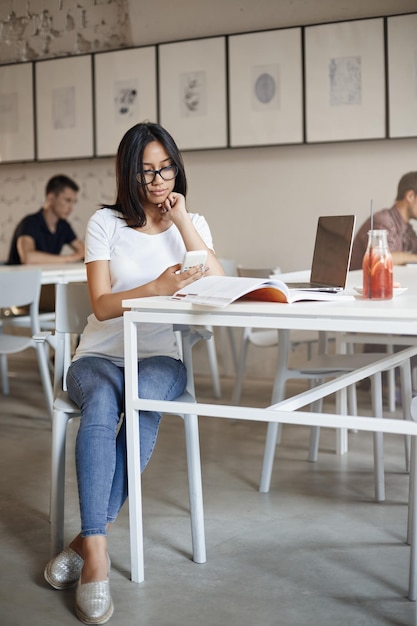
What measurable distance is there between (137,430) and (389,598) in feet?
2.29

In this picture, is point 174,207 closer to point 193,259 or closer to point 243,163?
point 193,259

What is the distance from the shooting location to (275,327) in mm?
1670

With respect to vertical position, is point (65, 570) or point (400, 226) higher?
point (400, 226)

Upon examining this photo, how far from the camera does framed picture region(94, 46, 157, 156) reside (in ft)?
16.3

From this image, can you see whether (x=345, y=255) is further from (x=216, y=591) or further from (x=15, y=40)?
(x=15, y=40)

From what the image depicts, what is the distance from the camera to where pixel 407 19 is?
4.26m

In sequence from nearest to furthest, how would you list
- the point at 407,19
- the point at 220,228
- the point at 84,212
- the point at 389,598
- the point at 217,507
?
the point at 389,598 < the point at 217,507 < the point at 407,19 < the point at 220,228 < the point at 84,212

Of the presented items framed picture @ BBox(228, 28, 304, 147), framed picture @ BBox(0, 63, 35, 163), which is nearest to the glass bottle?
framed picture @ BBox(228, 28, 304, 147)

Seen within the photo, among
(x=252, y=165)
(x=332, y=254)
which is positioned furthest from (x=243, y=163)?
(x=332, y=254)

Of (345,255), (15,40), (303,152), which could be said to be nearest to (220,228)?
(303,152)

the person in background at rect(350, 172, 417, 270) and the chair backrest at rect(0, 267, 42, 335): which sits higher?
the person in background at rect(350, 172, 417, 270)

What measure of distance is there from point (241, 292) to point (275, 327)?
0.10m

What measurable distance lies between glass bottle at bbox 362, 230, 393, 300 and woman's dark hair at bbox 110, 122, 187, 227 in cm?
68

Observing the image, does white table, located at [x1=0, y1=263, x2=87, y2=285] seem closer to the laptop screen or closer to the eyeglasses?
the eyeglasses
